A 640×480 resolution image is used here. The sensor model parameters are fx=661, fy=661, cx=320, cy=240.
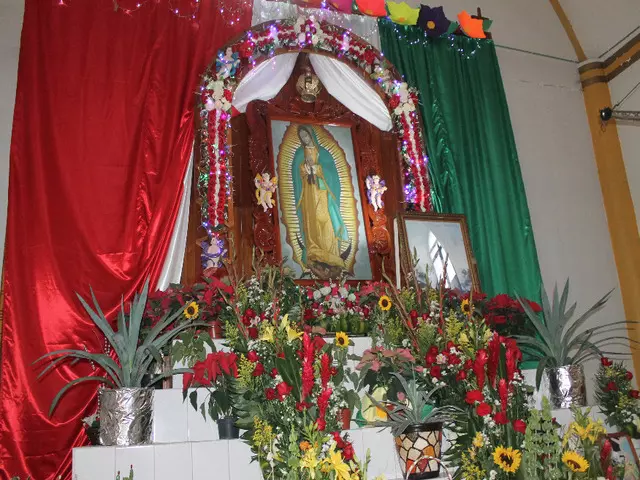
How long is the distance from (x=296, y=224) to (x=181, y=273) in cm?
97

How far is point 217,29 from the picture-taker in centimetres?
539

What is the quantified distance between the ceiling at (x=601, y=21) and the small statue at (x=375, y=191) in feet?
10.1

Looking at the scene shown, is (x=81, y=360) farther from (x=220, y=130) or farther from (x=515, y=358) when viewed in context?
(x=515, y=358)

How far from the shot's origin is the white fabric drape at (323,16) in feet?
18.5

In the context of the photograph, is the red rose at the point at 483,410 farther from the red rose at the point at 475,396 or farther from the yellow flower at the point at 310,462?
the yellow flower at the point at 310,462

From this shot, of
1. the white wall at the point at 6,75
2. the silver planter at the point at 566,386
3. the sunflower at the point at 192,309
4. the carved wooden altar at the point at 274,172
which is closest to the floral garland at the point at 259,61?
the carved wooden altar at the point at 274,172

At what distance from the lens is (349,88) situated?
571cm

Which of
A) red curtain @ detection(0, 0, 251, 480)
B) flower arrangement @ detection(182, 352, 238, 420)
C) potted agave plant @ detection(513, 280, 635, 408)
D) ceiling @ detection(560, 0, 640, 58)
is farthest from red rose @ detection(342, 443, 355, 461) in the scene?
ceiling @ detection(560, 0, 640, 58)

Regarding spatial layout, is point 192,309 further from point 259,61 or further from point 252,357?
point 259,61

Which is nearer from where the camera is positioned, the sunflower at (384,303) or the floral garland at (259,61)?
the sunflower at (384,303)

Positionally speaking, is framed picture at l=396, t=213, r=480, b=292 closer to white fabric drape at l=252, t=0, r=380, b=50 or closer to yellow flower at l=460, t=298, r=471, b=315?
yellow flower at l=460, t=298, r=471, b=315

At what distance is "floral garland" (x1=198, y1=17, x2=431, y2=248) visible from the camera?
16.0ft

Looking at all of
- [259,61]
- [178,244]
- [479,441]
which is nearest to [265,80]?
[259,61]

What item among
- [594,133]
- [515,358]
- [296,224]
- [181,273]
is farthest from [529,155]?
[515,358]
